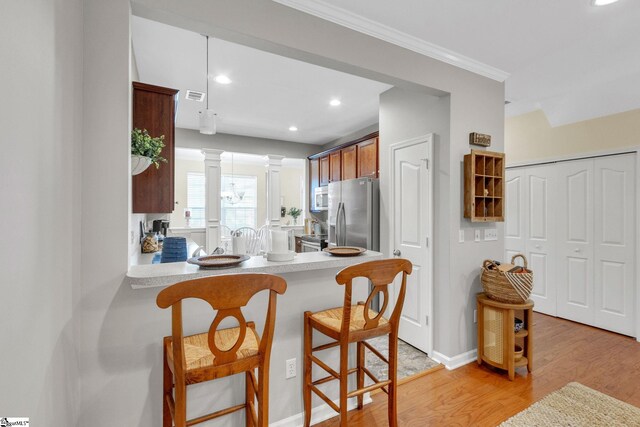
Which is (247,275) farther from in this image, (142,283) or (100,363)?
(100,363)

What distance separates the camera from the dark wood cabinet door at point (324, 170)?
5.31m

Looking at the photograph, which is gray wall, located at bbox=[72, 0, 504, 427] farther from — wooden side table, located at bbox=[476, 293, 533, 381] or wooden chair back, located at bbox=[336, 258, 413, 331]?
wooden side table, located at bbox=[476, 293, 533, 381]

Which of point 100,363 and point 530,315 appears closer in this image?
point 100,363

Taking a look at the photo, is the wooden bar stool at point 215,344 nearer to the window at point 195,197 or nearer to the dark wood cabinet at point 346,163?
the dark wood cabinet at point 346,163

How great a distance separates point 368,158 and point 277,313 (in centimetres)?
282

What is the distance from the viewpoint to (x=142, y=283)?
1.42 metres

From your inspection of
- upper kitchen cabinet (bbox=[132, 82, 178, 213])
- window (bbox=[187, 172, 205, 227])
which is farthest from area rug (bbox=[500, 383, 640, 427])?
window (bbox=[187, 172, 205, 227])

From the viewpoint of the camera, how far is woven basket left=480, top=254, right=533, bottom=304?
242 cm

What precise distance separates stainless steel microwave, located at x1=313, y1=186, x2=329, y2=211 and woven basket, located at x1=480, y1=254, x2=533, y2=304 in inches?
121

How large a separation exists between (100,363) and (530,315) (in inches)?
119

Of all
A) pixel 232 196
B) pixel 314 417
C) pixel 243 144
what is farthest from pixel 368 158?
pixel 232 196

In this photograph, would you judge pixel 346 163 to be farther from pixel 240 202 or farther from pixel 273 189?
pixel 240 202

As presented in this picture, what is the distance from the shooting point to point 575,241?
367 centimetres

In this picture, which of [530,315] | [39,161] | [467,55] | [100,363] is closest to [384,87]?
[467,55]
